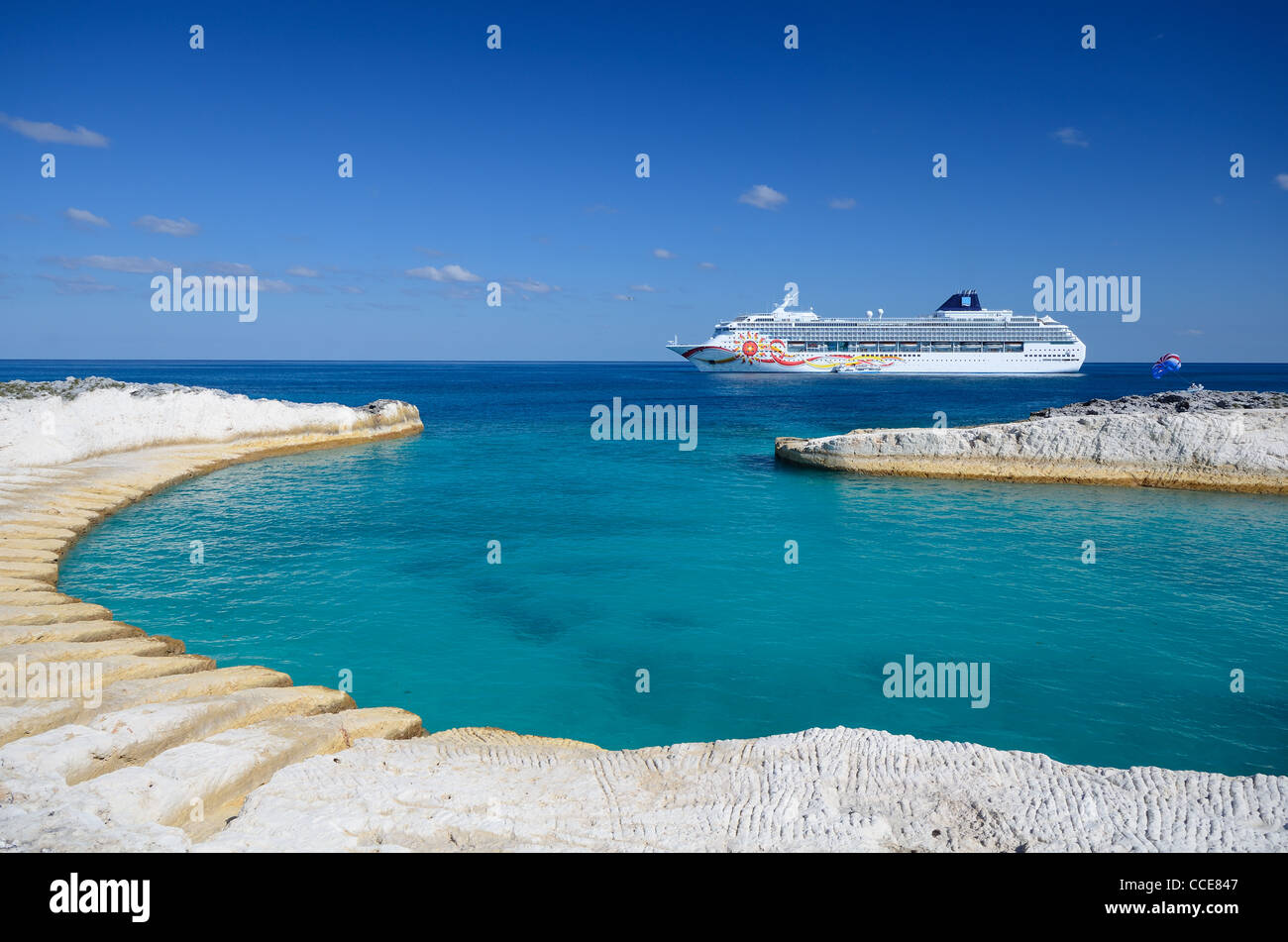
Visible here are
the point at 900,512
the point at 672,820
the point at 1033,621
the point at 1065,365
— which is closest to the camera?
the point at 672,820

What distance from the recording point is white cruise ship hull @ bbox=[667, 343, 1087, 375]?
97125 millimetres

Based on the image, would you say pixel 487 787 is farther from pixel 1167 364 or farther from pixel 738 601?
pixel 1167 364

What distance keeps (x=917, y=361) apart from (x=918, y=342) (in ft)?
8.74

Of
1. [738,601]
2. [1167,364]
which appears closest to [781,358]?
[1167,364]

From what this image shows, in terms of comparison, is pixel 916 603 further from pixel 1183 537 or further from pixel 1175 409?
pixel 1175 409

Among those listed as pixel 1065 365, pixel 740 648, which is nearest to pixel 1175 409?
pixel 740 648

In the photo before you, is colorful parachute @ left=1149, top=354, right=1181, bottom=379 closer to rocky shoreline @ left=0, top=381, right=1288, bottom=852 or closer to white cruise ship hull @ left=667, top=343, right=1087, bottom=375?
white cruise ship hull @ left=667, top=343, right=1087, bottom=375

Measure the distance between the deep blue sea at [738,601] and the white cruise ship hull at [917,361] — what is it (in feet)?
267

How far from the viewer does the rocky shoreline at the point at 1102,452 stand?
68.3 ft

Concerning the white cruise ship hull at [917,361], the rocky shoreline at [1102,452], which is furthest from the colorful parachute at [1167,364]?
the rocky shoreline at [1102,452]

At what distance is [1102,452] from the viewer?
22000 mm

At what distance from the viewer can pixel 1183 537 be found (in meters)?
15.7
